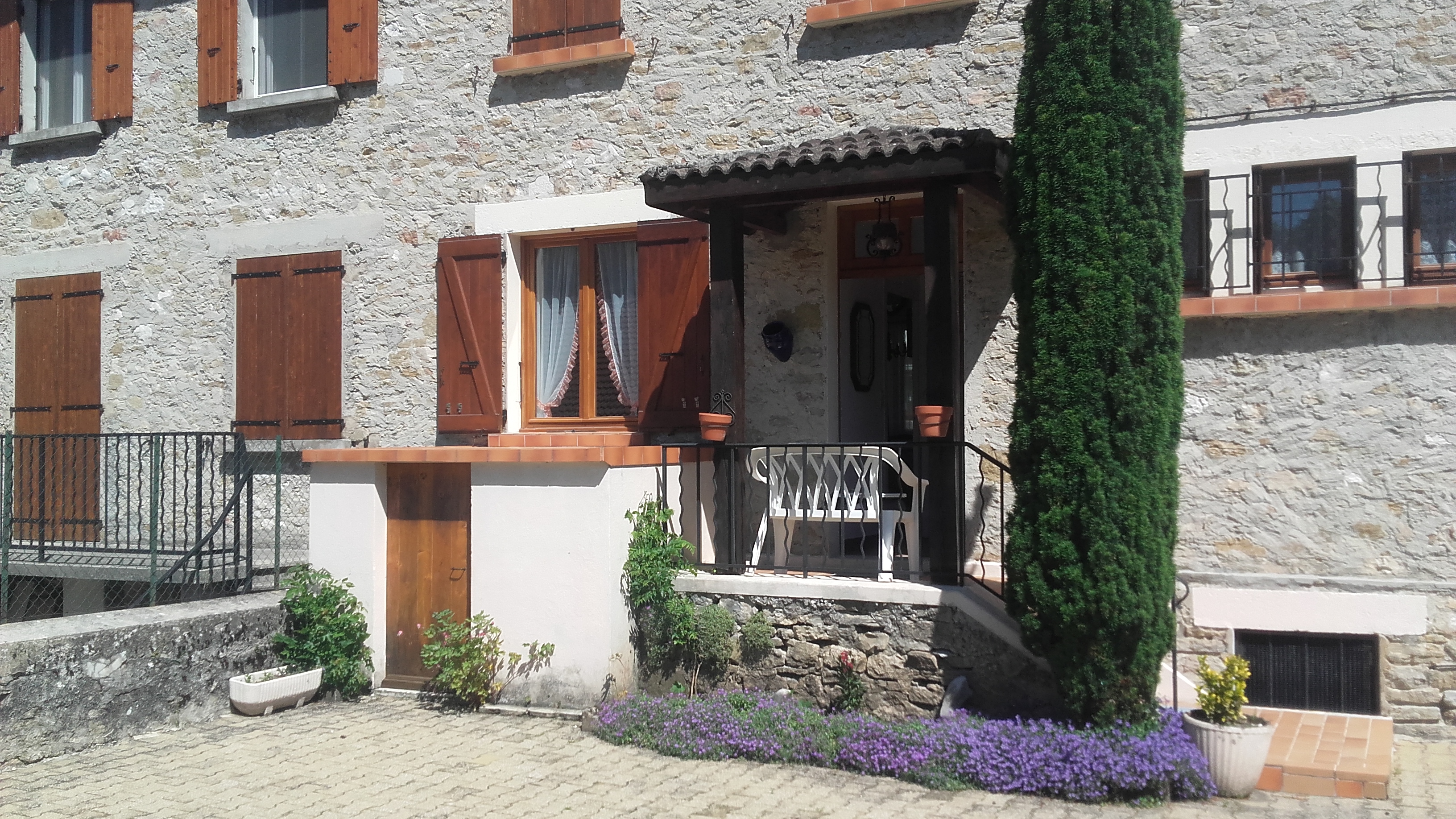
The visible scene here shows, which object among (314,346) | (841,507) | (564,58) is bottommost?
(841,507)

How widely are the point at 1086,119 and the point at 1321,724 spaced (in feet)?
10.9

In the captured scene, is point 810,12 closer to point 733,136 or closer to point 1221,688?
point 733,136

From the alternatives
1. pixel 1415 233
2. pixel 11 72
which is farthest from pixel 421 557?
pixel 11 72

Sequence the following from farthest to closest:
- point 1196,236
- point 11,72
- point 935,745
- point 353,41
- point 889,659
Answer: point 11,72 < point 353,41 < point 1196,236 < point 889,659 < point 935,745

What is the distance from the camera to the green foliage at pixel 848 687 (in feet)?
20.0

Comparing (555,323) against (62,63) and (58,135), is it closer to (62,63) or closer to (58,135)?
(58,135)

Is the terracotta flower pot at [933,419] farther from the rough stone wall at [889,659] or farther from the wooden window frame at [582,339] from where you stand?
the wooden window frame at [582,339]

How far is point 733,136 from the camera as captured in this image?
26.0 ft

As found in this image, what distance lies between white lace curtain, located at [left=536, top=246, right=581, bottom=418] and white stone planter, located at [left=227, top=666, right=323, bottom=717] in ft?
8.38

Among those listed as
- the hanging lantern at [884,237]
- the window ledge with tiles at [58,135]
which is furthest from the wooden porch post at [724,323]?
the window ledge with tiles at [58,135]

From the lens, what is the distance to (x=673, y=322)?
7969mm

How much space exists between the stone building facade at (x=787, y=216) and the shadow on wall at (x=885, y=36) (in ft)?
0.06

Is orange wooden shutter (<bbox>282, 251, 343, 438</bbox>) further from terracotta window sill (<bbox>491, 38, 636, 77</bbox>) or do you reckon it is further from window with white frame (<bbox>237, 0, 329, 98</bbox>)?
terracotta window sill (<bbox>491, 38, 636, 77</bbox>)

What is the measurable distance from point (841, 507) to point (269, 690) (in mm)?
3546
